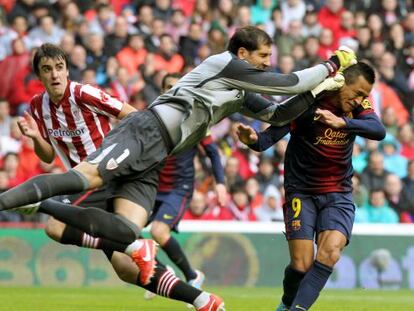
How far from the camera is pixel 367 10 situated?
21.8m

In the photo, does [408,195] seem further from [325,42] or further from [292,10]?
[292,10]

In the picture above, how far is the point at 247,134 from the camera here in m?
9.34

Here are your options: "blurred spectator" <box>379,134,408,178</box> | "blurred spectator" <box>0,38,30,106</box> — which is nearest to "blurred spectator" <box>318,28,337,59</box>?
"blurred spectator" <box>379,134,408,178</box>

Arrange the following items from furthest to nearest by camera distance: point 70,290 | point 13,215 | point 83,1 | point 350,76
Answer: point 83,1
point 13,215
point 70,290
point 350,76

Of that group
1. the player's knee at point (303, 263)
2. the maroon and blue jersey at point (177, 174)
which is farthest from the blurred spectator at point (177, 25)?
the player's knee at point (303, 263)

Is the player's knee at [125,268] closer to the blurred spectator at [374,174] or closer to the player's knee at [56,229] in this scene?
the player's knee at [56,229]

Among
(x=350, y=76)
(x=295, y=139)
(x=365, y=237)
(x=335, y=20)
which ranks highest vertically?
(x=350, y=76)

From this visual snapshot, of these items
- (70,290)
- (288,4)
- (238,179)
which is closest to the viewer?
(70,290)

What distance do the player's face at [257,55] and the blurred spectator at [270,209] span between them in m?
8.54

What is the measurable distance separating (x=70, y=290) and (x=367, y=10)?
387 inches

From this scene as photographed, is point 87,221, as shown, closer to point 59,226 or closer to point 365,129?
point 59,226

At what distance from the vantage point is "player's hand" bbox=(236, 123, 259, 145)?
30.6ft

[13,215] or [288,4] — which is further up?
[288,4]

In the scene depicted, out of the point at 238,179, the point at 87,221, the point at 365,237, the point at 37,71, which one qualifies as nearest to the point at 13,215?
the point at 238,179
